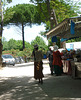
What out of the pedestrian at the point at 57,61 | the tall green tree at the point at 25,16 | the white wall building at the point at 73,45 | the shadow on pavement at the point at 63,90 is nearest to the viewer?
the shadow on pavement at the point at 63,90

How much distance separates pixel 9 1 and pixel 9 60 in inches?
339

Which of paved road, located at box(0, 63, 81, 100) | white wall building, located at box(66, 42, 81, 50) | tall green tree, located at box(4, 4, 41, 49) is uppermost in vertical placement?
tall green tree, located at box(4, 4, 41, 49)

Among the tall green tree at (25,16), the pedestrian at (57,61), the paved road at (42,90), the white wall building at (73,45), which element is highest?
the tall green tree at (25,16)

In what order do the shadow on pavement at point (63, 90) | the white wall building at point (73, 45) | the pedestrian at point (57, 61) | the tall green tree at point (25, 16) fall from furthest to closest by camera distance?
the tall green tree at point (25, 16), the white wall building at point (73, 45), the pedestrian at point (57, 61), the shadow on pavement at point (63, 90)

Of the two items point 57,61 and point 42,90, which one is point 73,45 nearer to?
point 57,61

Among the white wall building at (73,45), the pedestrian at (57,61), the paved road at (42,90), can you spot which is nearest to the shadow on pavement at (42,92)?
the paved road at (42,90)

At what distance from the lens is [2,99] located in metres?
6.25

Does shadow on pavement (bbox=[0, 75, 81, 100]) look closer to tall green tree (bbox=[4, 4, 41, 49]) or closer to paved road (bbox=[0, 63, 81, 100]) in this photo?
paved road (bbox=[0, 63, 81, 100])

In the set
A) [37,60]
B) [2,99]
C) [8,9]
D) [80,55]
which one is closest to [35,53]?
[37,60]

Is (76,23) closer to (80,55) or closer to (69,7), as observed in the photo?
(80,55)

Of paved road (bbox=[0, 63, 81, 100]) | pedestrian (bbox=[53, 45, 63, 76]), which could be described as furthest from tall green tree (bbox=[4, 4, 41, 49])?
paved road (bbox=[0, 63, 81, 100])

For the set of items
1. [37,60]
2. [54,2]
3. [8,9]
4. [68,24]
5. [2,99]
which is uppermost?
[54,2]

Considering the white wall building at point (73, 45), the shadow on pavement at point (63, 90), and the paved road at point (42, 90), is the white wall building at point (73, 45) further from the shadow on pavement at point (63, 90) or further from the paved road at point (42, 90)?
the shadow on pavement at point (63, 90)

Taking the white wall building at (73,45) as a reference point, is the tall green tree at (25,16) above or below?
above
